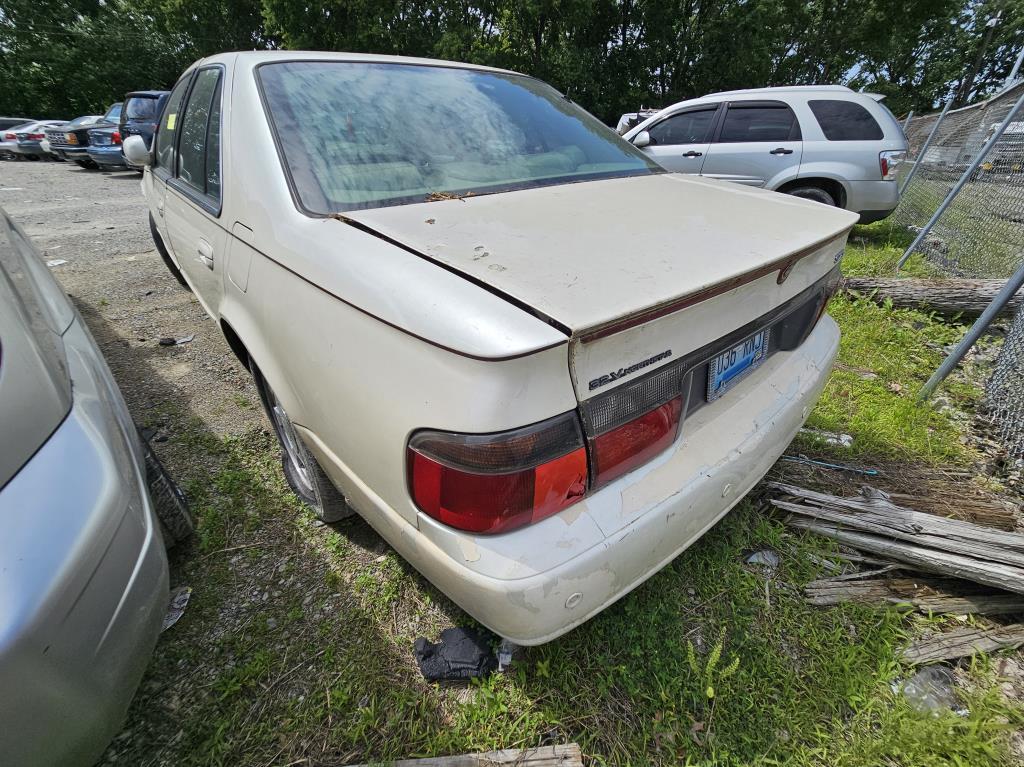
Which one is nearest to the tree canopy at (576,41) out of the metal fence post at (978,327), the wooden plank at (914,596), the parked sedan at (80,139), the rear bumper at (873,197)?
the parked sedan at (80,139)

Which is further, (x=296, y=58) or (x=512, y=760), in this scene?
(x=296, y=58)

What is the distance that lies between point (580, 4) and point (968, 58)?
28853mm

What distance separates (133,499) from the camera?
42.2 inches

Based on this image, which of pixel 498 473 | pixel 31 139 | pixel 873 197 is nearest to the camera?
pixel 498 473

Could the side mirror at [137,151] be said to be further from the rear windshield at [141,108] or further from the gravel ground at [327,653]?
the rear windshield at [141,108]

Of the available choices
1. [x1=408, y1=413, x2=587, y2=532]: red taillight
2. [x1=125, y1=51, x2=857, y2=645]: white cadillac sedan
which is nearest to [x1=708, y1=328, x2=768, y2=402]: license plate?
[x1=125, y1=51, x2=857, y2=645]: white cadillac sedan

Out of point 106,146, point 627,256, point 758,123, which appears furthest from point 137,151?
point 106,146

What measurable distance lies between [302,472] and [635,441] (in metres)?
1.53

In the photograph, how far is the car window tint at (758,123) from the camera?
5.91 m

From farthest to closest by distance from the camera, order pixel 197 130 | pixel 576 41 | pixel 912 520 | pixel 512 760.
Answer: pixel 576 41, pixel 197 130, pixel 912 520, pixel 512 760

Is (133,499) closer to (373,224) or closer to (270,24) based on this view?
(373,224)

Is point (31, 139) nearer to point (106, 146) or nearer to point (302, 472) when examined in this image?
point (106, 146)

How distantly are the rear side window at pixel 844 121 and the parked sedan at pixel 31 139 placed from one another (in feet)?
67.5

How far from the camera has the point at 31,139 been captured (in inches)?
600
